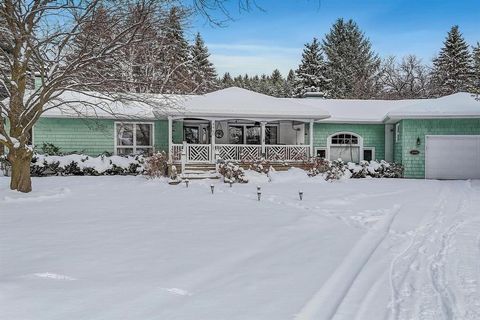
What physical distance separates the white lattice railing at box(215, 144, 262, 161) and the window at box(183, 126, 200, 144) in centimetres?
281

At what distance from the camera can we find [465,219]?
8164mm

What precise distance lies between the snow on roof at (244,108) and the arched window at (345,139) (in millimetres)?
2828

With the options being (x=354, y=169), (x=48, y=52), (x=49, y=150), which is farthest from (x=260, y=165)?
(x=49, y=150)

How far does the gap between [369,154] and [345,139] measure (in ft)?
4.48

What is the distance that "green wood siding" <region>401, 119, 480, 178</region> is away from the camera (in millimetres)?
17609

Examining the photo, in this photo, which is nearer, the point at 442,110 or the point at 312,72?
the point at 442,110

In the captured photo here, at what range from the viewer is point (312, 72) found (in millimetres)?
40062

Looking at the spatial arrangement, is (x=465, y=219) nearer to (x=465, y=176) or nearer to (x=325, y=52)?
(x=465, y=176)

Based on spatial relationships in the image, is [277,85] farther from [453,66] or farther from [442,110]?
[442,110]

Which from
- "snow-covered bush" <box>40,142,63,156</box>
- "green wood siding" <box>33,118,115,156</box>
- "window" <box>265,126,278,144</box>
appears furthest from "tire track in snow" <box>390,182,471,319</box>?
"snow-covered bush" <box>40,142,63,156</box>

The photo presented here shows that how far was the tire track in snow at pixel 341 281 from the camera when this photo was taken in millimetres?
3453

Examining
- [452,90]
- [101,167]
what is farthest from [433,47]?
[101,167]

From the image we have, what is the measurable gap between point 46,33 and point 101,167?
7170 millimetres

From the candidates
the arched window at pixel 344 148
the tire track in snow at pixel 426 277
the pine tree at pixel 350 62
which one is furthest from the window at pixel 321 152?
the pine tree at pixel 350 62
